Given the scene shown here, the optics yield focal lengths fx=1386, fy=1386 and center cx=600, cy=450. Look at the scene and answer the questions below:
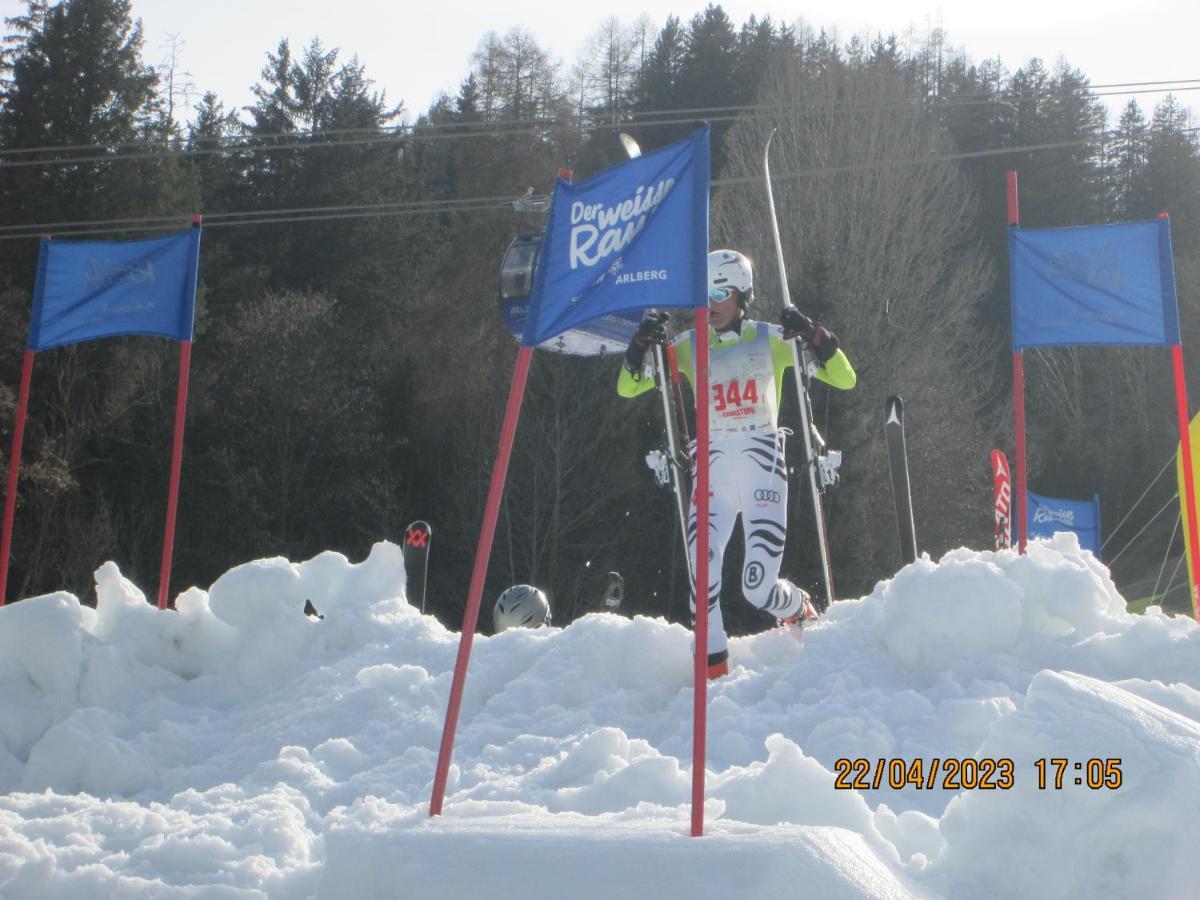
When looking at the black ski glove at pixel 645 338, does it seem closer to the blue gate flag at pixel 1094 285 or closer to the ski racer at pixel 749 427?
the ski racer at pixel 749 427

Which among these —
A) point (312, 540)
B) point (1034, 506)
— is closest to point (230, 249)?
point (312, 540)

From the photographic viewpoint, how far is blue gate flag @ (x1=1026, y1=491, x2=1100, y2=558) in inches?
891

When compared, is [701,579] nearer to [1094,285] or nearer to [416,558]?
[1094,285]

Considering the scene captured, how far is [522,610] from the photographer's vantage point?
34.0 feet

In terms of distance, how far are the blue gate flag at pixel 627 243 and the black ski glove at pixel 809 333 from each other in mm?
2485

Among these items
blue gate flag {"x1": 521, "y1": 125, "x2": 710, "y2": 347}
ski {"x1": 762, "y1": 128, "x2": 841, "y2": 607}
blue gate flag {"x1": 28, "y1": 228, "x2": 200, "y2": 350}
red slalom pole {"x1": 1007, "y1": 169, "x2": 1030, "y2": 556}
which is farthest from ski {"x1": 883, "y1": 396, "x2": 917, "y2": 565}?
blue gate flag {"x1": 28, "y1": 228, "x2": 200, "y2": 350}

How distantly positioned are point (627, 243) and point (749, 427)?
2763 millimetres

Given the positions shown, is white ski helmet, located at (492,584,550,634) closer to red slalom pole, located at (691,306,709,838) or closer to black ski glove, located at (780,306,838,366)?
black ski glove, located at (780,306,838,366)

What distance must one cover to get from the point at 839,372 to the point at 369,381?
26517mm

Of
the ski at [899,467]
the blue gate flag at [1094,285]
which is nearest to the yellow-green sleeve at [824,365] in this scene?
the ski at [899,467]

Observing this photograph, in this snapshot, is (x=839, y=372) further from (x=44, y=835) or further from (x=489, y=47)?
(x=489, y=47)

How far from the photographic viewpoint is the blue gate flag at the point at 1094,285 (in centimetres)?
833

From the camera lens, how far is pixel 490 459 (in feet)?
106

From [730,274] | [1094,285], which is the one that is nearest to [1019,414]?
[1094,285]
